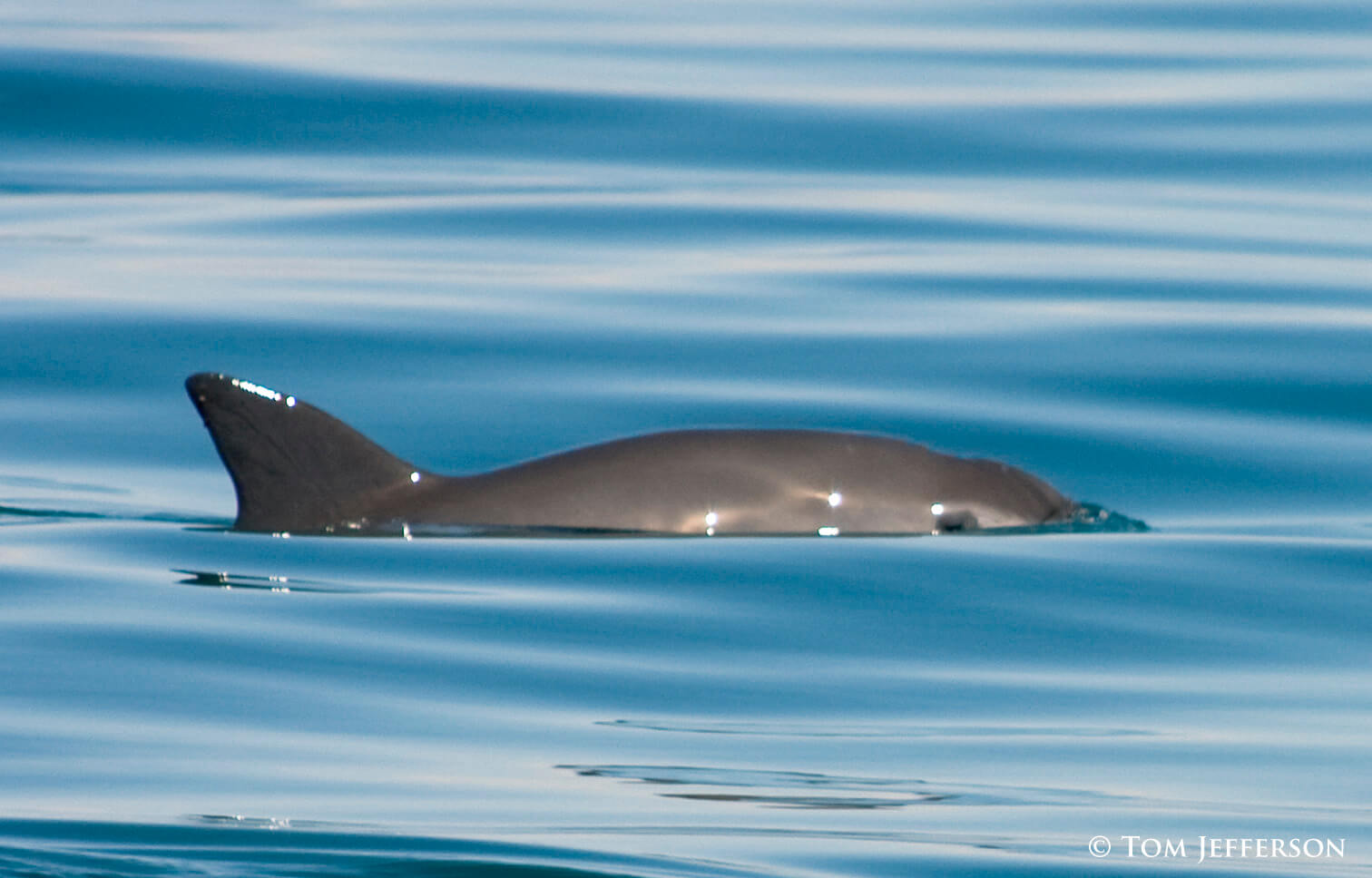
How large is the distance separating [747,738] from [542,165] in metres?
12.8

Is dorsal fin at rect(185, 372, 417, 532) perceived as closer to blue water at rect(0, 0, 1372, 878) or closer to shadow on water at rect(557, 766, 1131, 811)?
blue water at rect(0, 0, 1372, 878)

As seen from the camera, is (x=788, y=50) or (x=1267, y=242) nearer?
(x=1267, y=242)

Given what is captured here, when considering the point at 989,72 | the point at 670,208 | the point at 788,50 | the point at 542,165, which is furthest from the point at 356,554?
the point at 788,50

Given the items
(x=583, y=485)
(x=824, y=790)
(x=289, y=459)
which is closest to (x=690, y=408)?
(x=583, y=485)

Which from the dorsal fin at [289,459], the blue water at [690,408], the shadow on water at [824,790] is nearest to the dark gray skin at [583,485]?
the dorsal fin at [289,459]

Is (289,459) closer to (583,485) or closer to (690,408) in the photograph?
(583,485)

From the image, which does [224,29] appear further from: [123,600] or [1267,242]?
[123,600]

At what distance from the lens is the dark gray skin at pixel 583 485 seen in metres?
8.70

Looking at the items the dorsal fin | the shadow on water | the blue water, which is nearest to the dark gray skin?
the dorsal fin

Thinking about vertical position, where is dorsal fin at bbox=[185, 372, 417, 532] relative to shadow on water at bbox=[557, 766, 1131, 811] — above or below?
Result: above

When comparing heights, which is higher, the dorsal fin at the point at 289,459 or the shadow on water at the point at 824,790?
the dorsal fin at the point at 289,459

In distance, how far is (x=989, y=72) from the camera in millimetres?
21953

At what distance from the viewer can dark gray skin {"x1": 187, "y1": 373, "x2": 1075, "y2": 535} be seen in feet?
28.5

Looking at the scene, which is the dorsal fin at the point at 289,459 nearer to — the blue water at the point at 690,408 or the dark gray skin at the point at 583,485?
the dark gray skin at the point at 583,485
